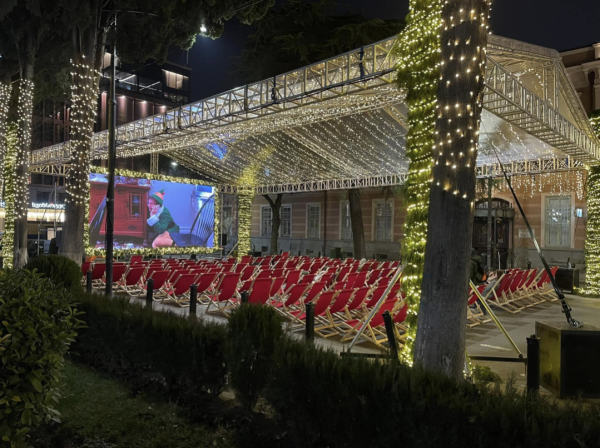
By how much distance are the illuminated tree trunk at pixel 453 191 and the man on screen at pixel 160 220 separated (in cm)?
1837

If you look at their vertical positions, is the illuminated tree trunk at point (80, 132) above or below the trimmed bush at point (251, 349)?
above

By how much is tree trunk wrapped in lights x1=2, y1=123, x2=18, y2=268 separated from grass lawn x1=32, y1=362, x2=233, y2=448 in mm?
14591

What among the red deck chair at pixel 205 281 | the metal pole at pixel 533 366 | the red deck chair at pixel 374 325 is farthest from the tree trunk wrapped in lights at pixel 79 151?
the metal pole at pixel 533 366

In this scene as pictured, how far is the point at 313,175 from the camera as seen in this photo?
62.0 ft

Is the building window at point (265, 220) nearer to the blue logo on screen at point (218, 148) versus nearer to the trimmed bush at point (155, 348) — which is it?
the blue logo on screen at point (218, 148)

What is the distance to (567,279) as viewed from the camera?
13852 millimetres

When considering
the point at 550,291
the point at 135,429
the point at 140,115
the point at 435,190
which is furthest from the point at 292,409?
the point at 140,115

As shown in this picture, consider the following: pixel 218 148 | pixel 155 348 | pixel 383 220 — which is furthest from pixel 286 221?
pixel 155 348

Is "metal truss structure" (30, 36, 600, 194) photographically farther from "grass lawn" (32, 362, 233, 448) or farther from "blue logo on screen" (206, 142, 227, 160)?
"grass lawn" (32, 362, 233, 448)

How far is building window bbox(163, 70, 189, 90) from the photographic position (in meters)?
58.8

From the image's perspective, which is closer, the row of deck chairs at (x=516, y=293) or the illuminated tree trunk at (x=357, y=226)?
the row of deck chairs at (x=516, y=293)

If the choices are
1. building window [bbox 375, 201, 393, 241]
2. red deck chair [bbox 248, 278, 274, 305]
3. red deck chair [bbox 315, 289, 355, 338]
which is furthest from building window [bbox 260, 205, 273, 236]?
red deck chair [bbox 315, 289, 355, 338]

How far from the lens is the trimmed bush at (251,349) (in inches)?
149

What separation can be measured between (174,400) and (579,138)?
36.0 feet
